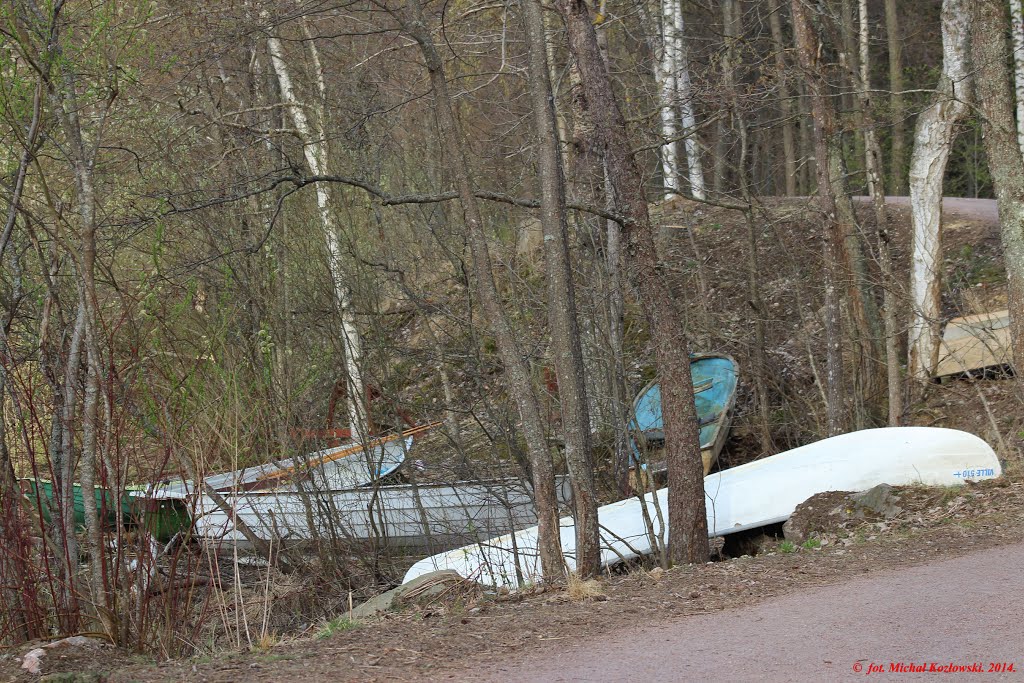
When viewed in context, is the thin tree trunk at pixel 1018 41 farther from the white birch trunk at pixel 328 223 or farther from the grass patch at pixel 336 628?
the grass patch at pixel 336 628

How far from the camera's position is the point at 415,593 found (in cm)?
809

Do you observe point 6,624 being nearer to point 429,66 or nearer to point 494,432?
point 429,66

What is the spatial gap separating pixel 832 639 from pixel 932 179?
10262mm

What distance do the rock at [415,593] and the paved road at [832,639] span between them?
2.60m

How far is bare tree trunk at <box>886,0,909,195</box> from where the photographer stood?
23.9m

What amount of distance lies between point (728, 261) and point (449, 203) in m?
8.24

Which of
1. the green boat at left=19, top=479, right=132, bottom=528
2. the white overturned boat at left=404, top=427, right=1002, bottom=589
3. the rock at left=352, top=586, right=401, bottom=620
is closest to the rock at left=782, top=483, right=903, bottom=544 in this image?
the white overturned boat at left=404, top=427, right=1002, bottom=589

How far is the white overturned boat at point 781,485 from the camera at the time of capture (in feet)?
32.8

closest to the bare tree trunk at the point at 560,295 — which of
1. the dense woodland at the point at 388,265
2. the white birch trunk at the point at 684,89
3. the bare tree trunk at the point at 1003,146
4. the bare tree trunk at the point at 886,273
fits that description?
the dense woodland at the point at 388,265

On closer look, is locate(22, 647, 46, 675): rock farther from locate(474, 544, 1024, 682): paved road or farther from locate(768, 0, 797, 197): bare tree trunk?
locate(768, 0, 797, 197): bare tree trunk

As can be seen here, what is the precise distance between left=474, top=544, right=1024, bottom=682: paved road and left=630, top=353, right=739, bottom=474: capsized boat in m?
7.11

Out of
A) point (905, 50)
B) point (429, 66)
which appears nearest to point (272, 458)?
point (429, 66)

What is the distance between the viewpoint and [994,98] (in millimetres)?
11414

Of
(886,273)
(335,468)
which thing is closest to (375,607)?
(335,468)
